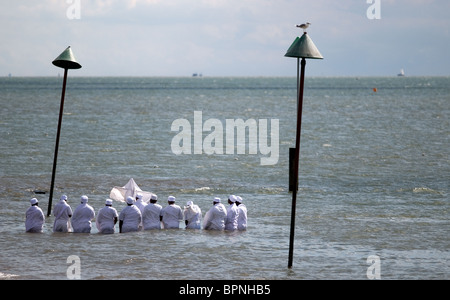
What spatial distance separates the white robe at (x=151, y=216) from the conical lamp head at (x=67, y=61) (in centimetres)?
481

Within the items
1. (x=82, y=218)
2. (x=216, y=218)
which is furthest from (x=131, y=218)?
(x=216, y=218)

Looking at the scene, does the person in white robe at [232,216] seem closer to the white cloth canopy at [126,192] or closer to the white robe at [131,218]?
the white robe at [131,218]

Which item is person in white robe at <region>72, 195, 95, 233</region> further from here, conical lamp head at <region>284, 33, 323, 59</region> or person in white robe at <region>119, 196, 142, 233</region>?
conical lamp head at <region>284, 33, 323, 59</region>

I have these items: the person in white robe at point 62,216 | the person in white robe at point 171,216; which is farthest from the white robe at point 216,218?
the person in white robe at point 62,216

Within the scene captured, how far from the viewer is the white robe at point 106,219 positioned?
2064 centimetres

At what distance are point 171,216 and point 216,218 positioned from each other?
1275 mm

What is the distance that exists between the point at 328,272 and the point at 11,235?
29.4 ft

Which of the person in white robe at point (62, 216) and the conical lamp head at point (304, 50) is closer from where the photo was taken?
the conical lamp head at point (304, 50)

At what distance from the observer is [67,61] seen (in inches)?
865

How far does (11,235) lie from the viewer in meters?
20.8

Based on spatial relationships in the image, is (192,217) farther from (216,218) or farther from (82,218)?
(82,218)

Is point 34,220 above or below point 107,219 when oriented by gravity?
below

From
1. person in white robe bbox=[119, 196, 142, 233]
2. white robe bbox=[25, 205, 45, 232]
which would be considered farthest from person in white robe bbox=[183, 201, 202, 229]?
white robe bbox=[25, 205, 45, 232]

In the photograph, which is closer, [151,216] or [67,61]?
[151,216]
